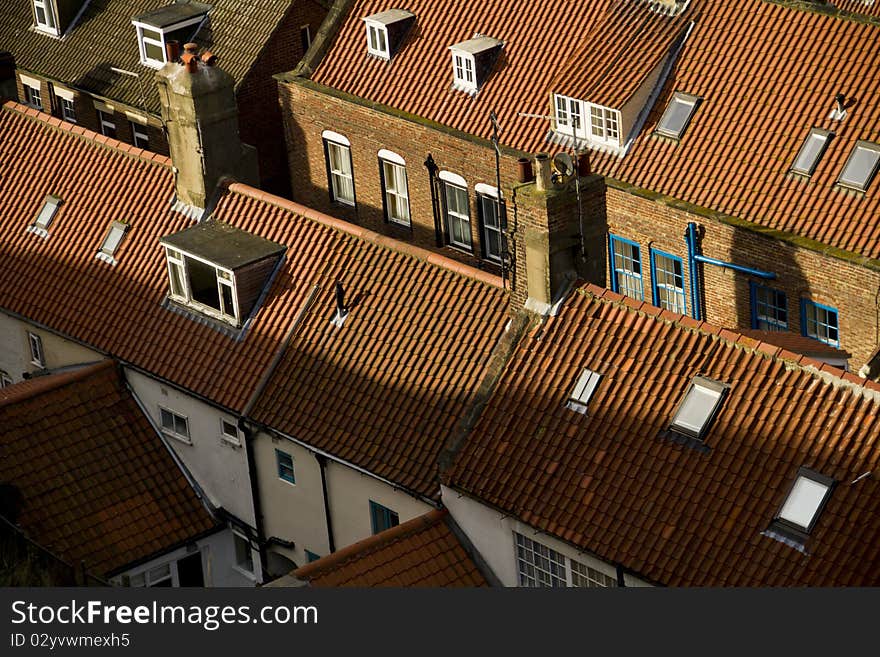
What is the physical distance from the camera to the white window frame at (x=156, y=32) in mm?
61406

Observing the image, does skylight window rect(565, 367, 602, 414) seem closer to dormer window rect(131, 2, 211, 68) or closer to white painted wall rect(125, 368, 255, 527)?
white painted wall rect(125, 368, 255, 527)

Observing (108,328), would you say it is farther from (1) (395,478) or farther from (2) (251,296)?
(1) (395,478)

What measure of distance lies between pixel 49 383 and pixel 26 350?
15.1ft

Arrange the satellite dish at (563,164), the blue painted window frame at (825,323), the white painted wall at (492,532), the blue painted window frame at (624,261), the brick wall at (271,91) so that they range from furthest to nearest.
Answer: the brick wall at (271,91), the blue painted window frame at (624,261), the blue painted window frame at (825,323), the satellite dish at (563,164), the white painted wall at (492,532)

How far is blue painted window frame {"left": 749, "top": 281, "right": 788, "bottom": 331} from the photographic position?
49219 millimetres

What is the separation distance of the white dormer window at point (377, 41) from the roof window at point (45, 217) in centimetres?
1127

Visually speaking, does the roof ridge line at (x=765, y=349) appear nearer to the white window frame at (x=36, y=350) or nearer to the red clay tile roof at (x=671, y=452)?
the red clay tile roof at (x=671, y=452)

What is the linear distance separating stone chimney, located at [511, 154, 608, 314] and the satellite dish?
227mm

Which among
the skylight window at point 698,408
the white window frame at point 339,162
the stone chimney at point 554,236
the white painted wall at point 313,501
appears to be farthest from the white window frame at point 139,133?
the skylight window at point 698,408

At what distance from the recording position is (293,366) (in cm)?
4419

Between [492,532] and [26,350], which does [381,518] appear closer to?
[492,532]

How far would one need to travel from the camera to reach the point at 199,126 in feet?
154

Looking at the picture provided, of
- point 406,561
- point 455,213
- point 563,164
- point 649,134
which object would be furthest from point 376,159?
point 406,561

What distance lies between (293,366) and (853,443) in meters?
13.3
